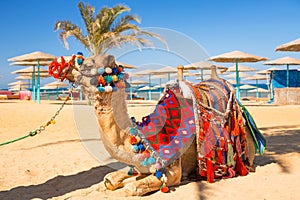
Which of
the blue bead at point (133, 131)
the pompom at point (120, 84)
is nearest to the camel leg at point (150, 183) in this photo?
the blue bead at point (133, 131)

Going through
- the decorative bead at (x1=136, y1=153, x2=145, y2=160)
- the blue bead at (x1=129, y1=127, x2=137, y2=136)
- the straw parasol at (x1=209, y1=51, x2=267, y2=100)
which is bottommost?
the decorative bead at (x1=136, y1=153, x2=145, y2=160)

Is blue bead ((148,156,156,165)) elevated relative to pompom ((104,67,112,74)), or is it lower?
lower

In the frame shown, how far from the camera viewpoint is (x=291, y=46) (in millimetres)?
16438

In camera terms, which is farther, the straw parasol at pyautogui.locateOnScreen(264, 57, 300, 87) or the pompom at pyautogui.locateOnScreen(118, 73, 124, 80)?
the straw parasol at pyautogui.locateOnScreen(264, 57, 300, 87)

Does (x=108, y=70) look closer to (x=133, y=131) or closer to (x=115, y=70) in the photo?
(x=115, y=70)

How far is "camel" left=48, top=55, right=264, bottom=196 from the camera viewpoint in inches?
141

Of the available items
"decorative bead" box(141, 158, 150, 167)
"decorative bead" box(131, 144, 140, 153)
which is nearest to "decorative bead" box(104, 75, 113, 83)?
"decorative bead" box(131, 144, 140, 153)

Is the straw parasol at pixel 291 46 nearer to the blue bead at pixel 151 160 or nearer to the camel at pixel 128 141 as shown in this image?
the camel at pixel 128 141

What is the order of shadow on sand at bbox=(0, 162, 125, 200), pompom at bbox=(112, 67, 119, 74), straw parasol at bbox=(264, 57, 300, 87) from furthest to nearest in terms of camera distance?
straw parasol at bbox=(264, 57, 300, 87) → shadow on sand at bbox=(0, 162, 125, 200) → pompom at bbox=(112, 67, 119, 74)

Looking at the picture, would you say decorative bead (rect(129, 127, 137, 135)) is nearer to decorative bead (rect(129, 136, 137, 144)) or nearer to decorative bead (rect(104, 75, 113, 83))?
decorative bead (rect(129, 136, 137, 144))

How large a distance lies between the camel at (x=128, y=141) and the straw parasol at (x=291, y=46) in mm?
13041

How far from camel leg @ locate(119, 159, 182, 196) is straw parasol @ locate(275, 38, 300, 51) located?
1387 centimetres

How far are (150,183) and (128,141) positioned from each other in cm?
54

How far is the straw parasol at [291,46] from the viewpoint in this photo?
1617 centimetres
